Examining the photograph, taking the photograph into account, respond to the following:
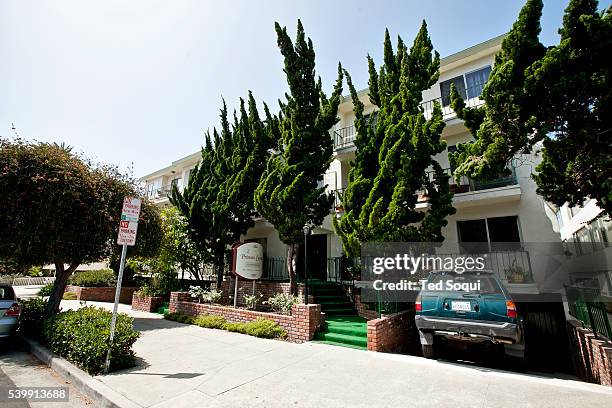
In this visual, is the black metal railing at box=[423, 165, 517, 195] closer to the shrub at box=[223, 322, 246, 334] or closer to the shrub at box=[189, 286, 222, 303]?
the shrub at box=[223, 322, 246, 334]

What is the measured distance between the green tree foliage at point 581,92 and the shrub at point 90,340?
8.38 m

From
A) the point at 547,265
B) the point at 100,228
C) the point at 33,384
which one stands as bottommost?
the point at 33,384

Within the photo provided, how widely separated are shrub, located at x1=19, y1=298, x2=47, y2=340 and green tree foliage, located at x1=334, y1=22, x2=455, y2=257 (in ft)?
27.9

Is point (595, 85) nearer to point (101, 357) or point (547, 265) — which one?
point (547, 265)

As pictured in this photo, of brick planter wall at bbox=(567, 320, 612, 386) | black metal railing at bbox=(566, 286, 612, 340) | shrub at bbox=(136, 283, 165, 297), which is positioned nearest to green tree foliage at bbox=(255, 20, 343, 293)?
black metal railing at bbox=(566, 286, 612, 340)

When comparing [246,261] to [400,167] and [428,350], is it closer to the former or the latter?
[400,167]

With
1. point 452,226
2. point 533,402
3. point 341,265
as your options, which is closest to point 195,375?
point 533,402

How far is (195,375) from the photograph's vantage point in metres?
4.96

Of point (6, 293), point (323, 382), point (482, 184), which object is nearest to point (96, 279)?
point (6, 293)

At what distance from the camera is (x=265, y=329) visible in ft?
25.3

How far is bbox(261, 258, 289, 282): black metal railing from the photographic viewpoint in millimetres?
13938

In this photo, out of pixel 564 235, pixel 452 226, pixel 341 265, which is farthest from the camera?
pixel 564 235

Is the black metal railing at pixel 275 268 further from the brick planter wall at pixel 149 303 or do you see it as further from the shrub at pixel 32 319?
the shrub at pixel 32 319

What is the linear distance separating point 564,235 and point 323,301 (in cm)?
1264
